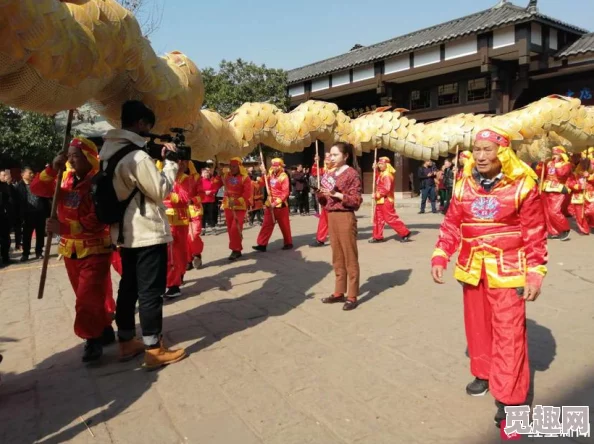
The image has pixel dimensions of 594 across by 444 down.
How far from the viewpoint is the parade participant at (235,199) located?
25.6ft

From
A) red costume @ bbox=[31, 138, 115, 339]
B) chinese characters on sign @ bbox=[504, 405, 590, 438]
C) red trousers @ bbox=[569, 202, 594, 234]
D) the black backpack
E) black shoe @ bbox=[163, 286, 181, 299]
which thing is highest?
the black backpack

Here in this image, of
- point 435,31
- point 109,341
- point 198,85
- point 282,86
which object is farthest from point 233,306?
point 435,31

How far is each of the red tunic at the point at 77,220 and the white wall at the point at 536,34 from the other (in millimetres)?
14527

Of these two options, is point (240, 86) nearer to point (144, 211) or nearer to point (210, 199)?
point (210, 199)

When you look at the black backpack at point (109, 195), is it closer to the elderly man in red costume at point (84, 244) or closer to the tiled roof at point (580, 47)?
the elderly man in red costume at point (84, 244)

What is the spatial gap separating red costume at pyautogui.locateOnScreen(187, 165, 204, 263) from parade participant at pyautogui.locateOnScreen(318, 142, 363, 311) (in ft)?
7.72

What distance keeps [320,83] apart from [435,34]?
493 cm

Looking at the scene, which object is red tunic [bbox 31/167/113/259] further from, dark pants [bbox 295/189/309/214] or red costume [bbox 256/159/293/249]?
dark pants [bbox 295/189/309/214]

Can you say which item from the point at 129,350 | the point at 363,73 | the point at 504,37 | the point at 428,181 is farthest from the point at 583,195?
the point at 363,73

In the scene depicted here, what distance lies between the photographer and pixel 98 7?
2.91 meters

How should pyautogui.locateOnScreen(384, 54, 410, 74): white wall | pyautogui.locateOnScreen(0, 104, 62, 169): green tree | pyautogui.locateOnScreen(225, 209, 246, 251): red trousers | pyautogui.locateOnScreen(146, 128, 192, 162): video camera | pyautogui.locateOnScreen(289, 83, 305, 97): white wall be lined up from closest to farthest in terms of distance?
1. pyautogui.locateOnScreen(146, 128, 192, 162): video camera
2. pyautogui.locateOnScreen(225, 209, 246, 251): red trousers
3. pyautogui.locateOnScreen(0, 104, 62, 169): green tree
4. pyautogui.locateOnScreen(384, 54, 410, 74): white wall
5. pyautogui.locateOnScreen(289, 83, 305, 97): white wall

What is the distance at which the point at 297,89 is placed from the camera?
20859 millimetres

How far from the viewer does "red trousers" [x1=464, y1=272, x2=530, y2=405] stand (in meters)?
2.55

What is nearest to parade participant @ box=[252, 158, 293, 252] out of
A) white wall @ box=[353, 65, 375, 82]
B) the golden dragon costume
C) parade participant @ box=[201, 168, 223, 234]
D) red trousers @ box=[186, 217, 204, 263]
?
the golden dragon costume
